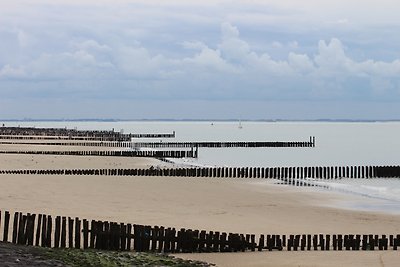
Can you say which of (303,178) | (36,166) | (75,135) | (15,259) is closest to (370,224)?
(15,259)

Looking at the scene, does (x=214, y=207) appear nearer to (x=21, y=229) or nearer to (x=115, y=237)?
(x=115, y=237)

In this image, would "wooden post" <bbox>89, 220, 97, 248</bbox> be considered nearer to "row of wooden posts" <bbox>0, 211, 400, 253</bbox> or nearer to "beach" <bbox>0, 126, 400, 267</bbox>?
"row of wooden posts" <bbox>0, 211, 400, 253</bbox>

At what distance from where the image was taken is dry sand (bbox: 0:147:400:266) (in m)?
15.5

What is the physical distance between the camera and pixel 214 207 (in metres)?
26.2

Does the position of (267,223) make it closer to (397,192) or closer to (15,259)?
(15,259)

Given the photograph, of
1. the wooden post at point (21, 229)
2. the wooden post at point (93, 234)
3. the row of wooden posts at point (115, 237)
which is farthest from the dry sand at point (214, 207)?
the wooden post at point (21, 229)

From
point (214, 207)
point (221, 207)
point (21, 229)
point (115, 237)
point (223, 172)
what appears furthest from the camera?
point (223, 172)

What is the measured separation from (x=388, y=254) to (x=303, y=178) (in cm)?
3326

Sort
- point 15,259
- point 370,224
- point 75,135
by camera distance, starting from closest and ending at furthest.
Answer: point 15,259
point 370,224
point 75,135

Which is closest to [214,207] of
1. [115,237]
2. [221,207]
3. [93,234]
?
[221,207]

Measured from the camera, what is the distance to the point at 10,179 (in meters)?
32.8

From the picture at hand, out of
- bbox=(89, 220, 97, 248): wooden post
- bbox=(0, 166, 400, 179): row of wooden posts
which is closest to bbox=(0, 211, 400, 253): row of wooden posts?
bbox=(89, 220, 97, 248): wooden post

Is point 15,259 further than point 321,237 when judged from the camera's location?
No

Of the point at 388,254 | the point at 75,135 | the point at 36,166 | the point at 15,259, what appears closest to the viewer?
the point at 15,259
